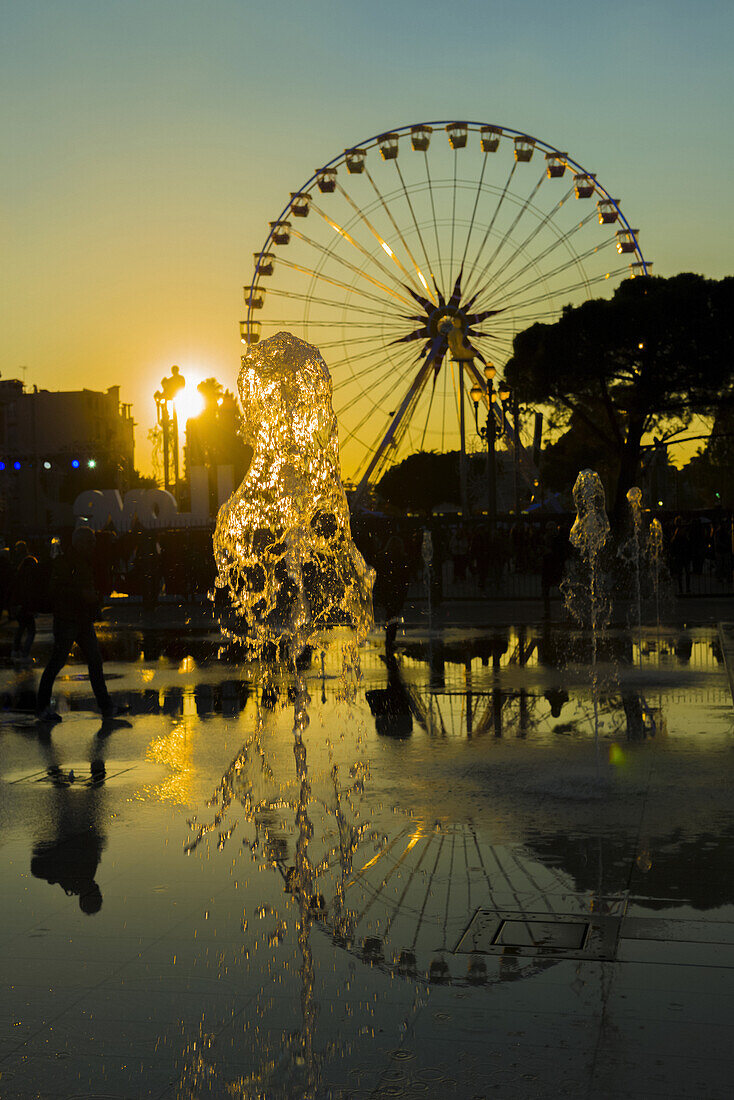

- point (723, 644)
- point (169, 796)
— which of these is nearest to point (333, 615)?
point (723, 644)

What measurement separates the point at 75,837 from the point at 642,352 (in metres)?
→ 32.7

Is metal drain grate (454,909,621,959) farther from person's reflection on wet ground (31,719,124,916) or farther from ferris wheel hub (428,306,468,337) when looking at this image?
ferris wheel hub (428,306,468,337)

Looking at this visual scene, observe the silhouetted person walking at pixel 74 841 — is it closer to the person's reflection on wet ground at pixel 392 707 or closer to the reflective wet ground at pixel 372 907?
the reflective wet ground at pixel 372 907

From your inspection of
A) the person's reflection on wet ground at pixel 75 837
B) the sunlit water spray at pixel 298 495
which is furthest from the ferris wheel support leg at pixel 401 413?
the person's reflection on wet ground at pixel 75 837

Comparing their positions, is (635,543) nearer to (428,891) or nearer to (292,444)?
(292,444)

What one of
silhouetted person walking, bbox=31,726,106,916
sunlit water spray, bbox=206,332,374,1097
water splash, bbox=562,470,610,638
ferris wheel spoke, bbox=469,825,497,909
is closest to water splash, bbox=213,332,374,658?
sunlit water spray, bbox=206,332,374,1097

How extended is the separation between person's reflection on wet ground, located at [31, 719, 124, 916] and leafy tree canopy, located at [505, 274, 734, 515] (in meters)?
28.8

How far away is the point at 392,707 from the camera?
11.3m

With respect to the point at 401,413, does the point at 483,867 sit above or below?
below

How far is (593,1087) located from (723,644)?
1363 cm

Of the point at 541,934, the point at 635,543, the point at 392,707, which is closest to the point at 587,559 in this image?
the point at 635,543

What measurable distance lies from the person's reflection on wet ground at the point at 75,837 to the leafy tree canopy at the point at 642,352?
2875cm

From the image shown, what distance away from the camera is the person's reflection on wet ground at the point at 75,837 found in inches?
222

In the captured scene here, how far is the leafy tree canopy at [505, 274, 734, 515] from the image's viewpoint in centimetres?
3622
